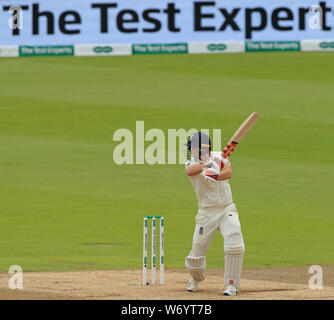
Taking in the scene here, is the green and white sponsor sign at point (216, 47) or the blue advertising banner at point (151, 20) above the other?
the blue advertising banner at point (151, 20)

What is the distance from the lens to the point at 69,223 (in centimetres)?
1873

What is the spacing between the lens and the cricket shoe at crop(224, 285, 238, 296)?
1188 centimetres

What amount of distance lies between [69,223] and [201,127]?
8.76 m

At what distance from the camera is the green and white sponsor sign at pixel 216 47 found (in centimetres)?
3431

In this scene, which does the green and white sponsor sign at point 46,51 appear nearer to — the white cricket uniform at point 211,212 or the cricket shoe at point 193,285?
the white cricket uniform at point 211,212

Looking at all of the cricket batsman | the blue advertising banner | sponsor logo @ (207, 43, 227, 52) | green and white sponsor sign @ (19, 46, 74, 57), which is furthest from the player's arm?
green and white sponsor sign @ (19, 46, 74, 57)

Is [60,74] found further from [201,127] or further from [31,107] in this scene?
[201,127]

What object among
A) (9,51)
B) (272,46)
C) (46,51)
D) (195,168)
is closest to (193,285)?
(195,168)

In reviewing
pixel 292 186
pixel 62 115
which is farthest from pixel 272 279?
pixel 62 115

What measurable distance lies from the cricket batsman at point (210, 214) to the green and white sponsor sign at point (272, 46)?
881 inches

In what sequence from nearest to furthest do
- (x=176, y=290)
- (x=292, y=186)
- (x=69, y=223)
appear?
1. (x=176, y=290)
2. (x=69, y=223)
3. (x=292, y=186)

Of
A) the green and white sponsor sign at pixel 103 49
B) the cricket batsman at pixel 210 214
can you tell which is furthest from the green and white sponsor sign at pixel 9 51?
the cricket batsman at pixel 210 214

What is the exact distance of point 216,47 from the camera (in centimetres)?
3453

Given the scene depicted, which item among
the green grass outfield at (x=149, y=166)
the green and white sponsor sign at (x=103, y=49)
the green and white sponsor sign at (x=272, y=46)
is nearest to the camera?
the green grass outfield at (x=149, y=166)
